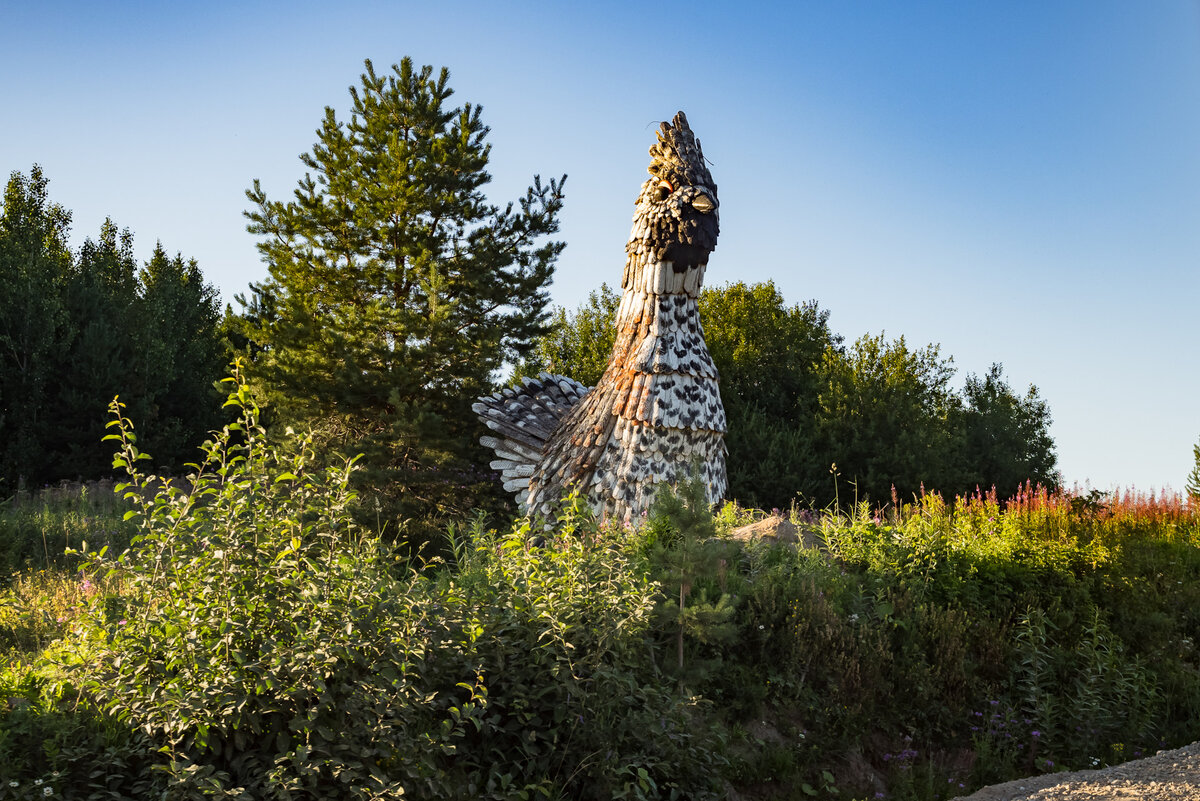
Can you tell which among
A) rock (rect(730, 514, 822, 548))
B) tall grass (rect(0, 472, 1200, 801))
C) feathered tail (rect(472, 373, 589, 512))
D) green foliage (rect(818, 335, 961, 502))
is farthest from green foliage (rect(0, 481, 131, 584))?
green foliage (rect(818, 335, 961, 502))

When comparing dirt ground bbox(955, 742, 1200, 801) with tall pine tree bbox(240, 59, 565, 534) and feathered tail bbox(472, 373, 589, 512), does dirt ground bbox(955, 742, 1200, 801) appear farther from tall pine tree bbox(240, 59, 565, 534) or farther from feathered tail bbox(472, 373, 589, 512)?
tall pine tree bbox(240, 59, 565, 534)

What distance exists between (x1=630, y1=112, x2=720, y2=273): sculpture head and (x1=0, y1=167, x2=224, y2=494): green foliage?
13552 mm

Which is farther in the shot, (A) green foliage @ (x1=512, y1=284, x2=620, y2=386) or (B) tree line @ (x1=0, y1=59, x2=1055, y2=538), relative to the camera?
(A) green foliage @ (x1=512, y1=284, x2=620, y2=386)

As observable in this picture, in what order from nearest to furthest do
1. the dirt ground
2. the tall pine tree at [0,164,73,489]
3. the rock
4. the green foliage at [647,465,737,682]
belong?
the dirt ground → the green foliage at [647,465,737,682] → the rock → the tall pine tree at [0,164,73,489]

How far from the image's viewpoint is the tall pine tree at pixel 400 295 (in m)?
11.6

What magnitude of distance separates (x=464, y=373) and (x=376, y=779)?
8868 millimetres

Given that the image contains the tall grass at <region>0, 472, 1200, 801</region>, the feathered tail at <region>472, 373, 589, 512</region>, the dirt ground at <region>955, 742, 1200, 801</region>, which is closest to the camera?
the tall grass at <region>0, 472, 1200, 801</region>

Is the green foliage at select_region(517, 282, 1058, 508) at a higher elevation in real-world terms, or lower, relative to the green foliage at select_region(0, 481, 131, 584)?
higher

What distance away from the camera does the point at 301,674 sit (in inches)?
137

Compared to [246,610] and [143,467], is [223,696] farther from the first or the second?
[143,467]

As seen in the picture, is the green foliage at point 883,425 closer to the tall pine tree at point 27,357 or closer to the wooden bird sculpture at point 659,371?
the wooden bird sculpture at point 659,371

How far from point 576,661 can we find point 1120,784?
2912mm

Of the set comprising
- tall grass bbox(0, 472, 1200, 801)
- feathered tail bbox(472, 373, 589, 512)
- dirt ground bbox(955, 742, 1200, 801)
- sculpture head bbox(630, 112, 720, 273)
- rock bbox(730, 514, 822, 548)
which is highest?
sculpture head bbox(630, 112, 720, 273)

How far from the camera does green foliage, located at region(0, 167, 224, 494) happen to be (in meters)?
17.6
